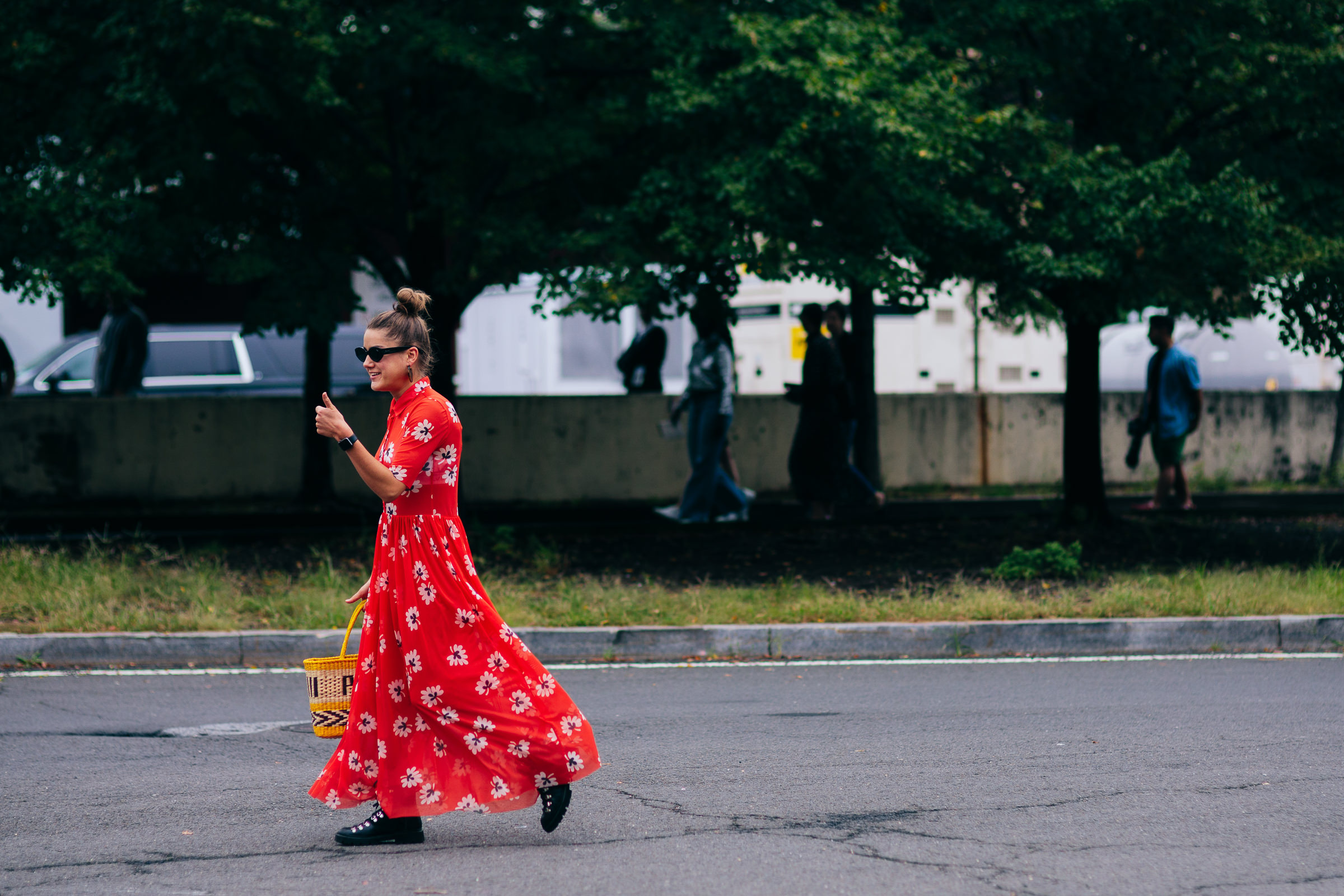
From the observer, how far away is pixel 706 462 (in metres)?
12.5

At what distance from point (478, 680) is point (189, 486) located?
11290 millimetres

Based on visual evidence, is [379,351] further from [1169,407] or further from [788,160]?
[1169,407]

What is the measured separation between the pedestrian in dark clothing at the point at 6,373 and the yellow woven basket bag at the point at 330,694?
1161 cm

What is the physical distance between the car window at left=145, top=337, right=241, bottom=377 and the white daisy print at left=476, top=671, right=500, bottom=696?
13.4m

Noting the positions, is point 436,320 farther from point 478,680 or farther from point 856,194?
point 478,680

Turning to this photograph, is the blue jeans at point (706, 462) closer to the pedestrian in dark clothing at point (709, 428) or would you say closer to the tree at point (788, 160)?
the pedestrian in dark clothing at point (709, 428)

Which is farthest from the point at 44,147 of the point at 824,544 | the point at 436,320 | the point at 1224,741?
the point at 1224,741

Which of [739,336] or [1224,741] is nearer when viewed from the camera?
[1224,741]

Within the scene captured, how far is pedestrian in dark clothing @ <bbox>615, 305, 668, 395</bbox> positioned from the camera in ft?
50.5

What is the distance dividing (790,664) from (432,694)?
3.82 meters

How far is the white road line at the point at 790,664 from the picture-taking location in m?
7.50

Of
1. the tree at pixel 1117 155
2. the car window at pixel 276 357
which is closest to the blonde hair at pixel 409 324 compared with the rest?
the tree at pixel 1117 155


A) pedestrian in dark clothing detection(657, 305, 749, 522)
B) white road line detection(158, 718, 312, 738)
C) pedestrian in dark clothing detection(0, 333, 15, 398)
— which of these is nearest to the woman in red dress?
white road line detection(158, 718, 312, 738)

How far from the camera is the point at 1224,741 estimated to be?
5840 mm
